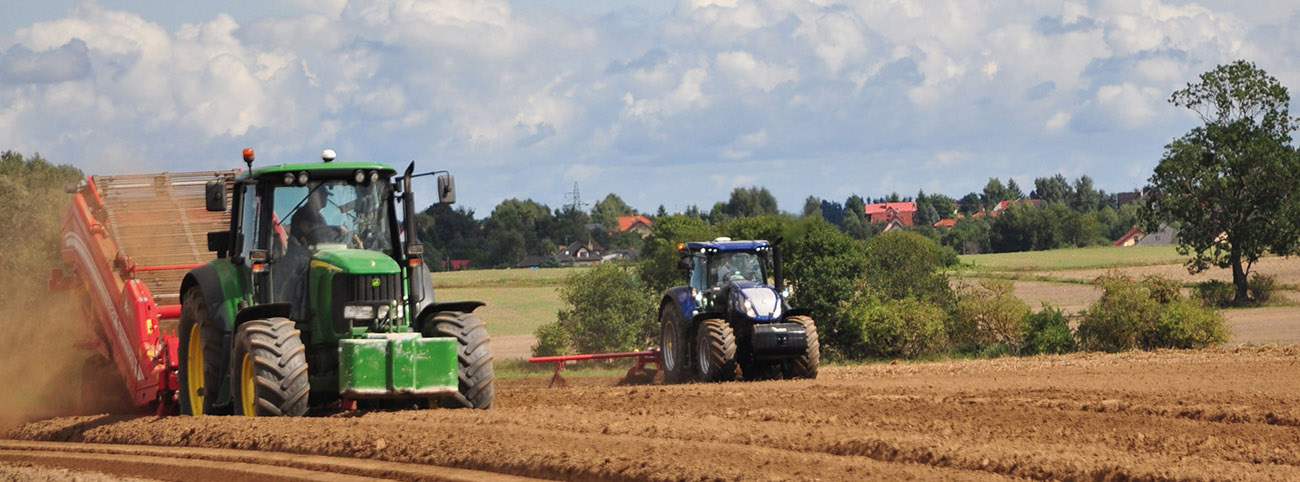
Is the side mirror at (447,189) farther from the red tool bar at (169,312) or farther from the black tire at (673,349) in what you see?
the black tire at (673,349)

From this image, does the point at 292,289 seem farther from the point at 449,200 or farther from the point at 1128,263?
the point at 1128,263

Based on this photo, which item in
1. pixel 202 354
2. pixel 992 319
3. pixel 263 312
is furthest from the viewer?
pixel 992 319

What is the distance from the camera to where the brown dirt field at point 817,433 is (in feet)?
27.7

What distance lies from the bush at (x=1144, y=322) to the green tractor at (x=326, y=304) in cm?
2009

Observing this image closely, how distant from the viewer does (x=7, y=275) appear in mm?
16719

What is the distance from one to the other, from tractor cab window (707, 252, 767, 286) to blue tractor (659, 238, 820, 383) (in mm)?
15

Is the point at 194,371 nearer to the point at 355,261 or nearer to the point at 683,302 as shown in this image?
the point at 355,261

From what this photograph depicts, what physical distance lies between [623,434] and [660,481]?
8.02ft

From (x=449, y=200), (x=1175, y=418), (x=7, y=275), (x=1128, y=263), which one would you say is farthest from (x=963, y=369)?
(x=1128, y=263)

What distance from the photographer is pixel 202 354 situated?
1226 cm

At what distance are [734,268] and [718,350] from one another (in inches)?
70.9

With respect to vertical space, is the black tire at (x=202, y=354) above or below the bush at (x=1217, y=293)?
above


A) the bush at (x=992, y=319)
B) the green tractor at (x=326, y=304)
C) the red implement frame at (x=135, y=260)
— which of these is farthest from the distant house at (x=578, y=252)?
the green tractor at (x=326, y=304)

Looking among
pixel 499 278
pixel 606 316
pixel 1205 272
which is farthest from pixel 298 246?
pixel 499 278
